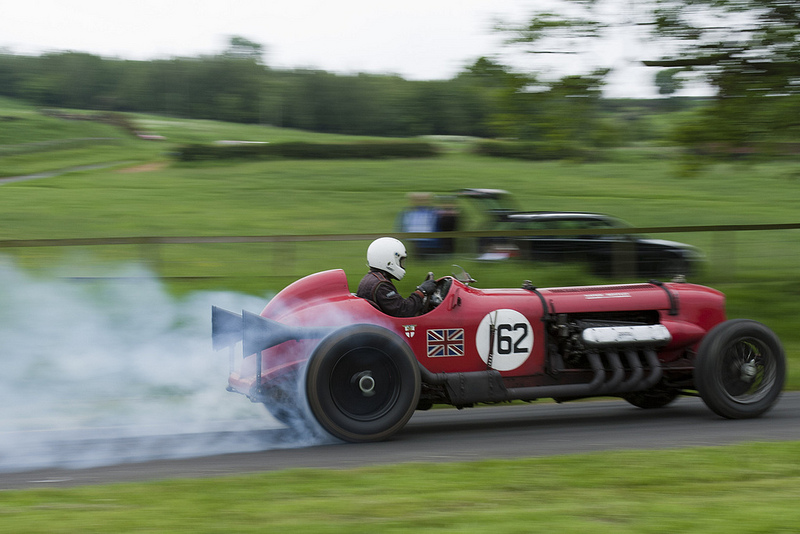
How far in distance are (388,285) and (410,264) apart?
556 cm

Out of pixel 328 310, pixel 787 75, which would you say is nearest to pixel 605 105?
pixel 787 75

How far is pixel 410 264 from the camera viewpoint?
1199 cm

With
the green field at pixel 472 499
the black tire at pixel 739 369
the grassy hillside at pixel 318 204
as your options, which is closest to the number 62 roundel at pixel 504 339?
the green field at pixel 472 499

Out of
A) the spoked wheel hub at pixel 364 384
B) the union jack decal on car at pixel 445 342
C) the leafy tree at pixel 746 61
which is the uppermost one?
the leafy tree at pixel 746 61

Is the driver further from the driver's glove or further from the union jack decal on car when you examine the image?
the union jack decal on car

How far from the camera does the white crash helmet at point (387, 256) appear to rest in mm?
6547

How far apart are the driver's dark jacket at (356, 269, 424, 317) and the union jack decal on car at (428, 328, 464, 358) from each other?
0.24m

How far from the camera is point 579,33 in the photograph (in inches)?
496

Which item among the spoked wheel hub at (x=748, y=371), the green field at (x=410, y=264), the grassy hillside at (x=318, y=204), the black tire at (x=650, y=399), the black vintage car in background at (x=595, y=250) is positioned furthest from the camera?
the black vintage car in background at (x=595, y=250)

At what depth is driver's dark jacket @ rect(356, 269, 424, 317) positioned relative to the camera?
636 centimetres

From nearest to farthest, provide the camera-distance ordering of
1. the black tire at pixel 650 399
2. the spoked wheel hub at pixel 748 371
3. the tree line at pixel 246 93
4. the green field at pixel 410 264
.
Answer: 1. the green field at pixel 410 264
2. the spoked wheel hub at pixel 748 371
3. the black tire at pixel 650 399
4. the tree line at pixel 246 93

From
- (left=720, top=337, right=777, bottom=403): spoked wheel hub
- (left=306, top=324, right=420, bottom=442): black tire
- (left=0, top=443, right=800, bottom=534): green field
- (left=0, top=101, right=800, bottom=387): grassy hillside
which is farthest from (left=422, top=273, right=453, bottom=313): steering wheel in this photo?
(left=0, top=101, right=800, bottom=387): grassy hillside

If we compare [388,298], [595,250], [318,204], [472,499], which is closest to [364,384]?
[388,298]

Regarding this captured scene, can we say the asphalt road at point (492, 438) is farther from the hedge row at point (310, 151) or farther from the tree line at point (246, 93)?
the tree line at point (246, 93)
